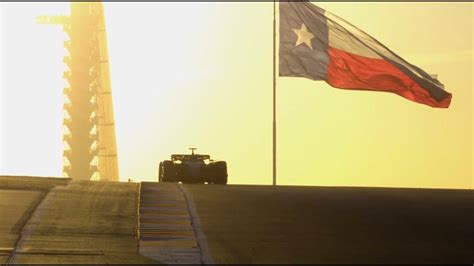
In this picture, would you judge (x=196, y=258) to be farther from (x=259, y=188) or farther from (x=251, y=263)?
(x=259, y=188)

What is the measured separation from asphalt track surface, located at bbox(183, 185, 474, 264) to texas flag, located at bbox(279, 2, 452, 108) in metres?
9.48

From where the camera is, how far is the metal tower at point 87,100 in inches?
7062

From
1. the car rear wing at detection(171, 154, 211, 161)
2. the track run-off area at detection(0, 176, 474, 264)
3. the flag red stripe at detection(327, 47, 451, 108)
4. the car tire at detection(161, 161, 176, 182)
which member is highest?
the flag red stripe at detection(327, 47, 451, 108)

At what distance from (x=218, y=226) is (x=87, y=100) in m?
160

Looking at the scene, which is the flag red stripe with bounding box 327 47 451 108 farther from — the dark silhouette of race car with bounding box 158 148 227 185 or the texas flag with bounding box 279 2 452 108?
the dark silhouette of race car with bounding box 158 148 227 185

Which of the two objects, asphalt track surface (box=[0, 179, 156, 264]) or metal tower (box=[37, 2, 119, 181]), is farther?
metal tower (box=[37, 2, 119, 181])

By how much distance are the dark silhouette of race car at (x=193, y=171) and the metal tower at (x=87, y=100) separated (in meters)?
115

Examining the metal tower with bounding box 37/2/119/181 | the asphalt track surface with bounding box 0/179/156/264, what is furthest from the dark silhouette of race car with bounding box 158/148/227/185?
the metal tower with bounding box 37/2/119/181

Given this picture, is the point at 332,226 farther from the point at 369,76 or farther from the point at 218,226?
the point at 369,76

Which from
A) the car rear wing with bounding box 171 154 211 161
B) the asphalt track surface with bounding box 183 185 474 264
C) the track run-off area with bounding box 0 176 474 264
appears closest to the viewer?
the track run-off area with bounding box 0 176 474 264

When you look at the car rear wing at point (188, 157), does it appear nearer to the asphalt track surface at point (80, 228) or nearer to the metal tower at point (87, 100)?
the asphalt track surface at point (80, 228)

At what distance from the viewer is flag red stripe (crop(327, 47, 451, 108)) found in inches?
1946

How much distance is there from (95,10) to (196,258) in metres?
179

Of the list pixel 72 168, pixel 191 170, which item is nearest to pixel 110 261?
pixel 191 170
